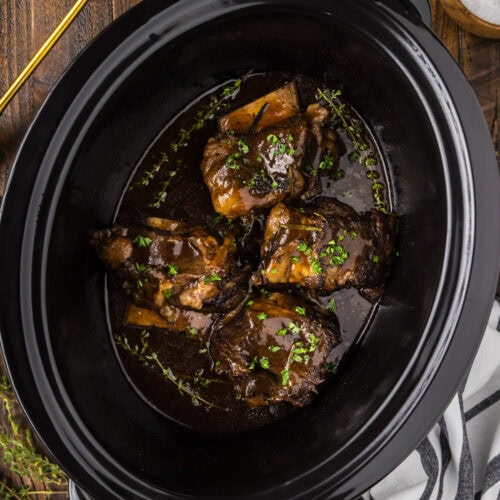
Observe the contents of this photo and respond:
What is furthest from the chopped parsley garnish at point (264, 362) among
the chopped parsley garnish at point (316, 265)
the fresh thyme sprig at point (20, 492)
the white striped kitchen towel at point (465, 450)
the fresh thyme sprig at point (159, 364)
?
the fresh thyme sprig at point (20, 492)

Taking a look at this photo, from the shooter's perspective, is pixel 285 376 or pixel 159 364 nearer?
pixel 285 376

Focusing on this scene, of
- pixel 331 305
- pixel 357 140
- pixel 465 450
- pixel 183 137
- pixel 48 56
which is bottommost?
pixel 465 450

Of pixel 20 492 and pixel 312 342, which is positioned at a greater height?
pixel 312 342

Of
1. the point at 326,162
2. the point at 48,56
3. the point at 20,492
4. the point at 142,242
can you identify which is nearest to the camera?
the point at 142,242

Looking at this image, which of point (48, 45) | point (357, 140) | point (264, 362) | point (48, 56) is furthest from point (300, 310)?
point (48, 56)

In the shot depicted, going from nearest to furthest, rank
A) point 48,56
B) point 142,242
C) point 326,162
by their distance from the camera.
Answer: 1. point 142,242
2. point 326,162
3. point 48,56

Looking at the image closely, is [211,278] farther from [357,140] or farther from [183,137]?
[357,140]
